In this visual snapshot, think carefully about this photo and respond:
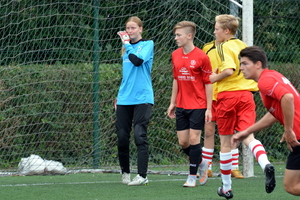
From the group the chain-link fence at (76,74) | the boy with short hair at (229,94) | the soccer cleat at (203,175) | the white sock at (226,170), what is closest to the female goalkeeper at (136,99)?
the soccer cleat at (203,175)

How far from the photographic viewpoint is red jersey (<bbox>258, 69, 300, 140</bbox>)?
4355mm

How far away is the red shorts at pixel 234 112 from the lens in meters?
6.05

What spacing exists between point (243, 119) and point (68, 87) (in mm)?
3246

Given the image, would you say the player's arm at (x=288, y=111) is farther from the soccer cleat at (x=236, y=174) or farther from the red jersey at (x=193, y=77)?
the soccer cleat at (x=236, y=174)

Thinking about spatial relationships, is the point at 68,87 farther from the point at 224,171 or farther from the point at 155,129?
the point at 224,171

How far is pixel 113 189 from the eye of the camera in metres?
6.20

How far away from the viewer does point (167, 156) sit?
30.1 ft

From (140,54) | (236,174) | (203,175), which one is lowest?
(236,174)

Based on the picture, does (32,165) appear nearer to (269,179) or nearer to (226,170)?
(226,170)

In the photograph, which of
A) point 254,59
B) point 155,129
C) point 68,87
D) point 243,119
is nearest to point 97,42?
point 68,87

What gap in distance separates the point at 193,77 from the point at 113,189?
1.51 m

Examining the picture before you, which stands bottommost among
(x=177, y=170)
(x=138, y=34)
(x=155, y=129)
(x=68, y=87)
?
(x=177, y=170)

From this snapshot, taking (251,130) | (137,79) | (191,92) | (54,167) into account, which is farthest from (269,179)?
(54,167)

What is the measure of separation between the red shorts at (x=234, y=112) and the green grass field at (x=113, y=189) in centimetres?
68
